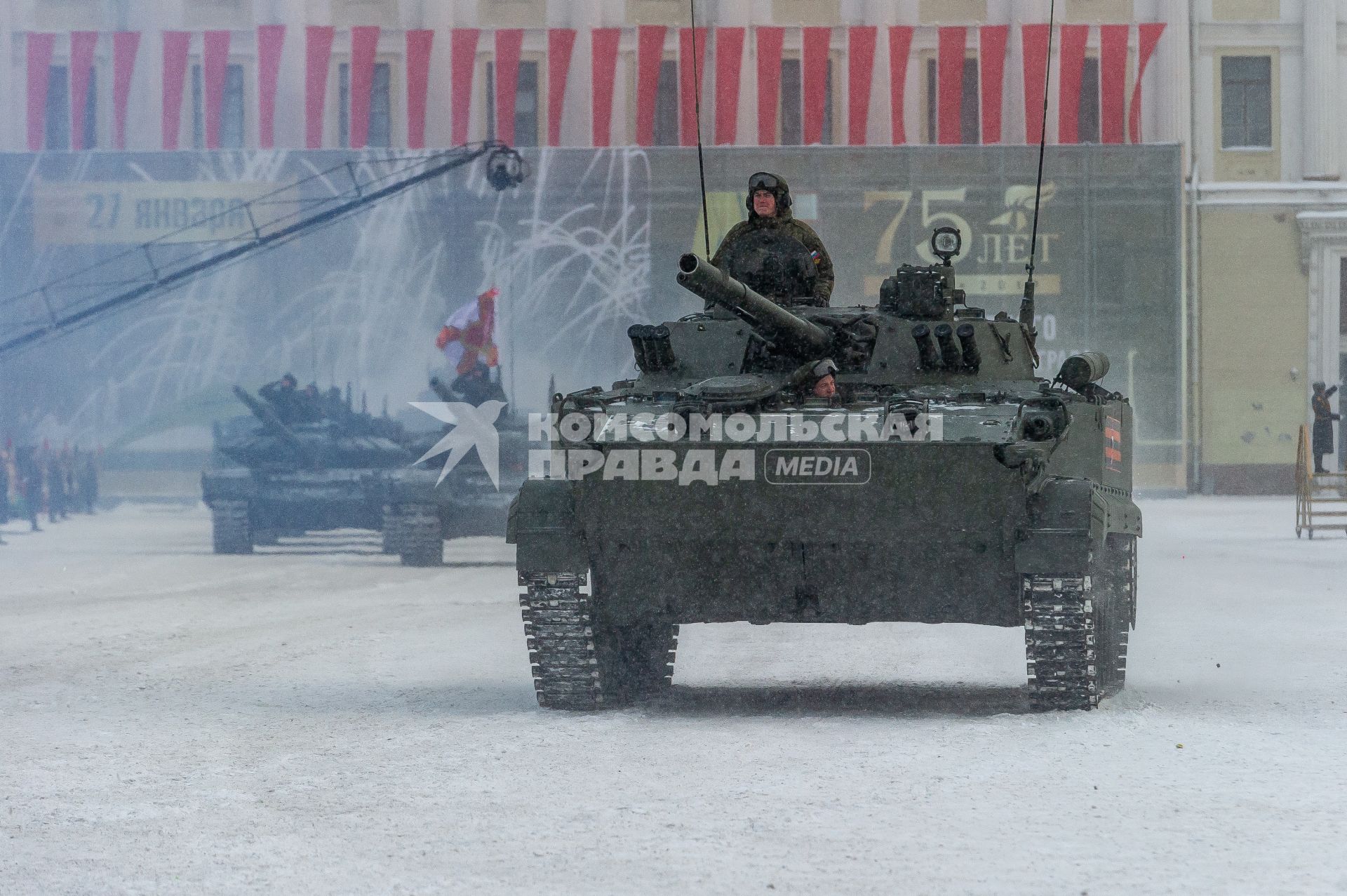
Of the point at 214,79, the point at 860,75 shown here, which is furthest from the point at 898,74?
the point at 214,79

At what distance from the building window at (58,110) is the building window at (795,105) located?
14.4m

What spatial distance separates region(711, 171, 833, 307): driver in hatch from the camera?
37.3 feet

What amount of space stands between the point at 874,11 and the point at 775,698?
107 ft

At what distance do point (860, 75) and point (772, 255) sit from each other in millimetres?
30723

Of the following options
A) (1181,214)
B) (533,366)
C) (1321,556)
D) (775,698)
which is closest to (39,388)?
(533,366)

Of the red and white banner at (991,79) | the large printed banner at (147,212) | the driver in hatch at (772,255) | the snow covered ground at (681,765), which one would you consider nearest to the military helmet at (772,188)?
the driver in hatch at (772,255)

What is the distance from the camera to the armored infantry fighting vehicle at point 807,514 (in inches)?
373

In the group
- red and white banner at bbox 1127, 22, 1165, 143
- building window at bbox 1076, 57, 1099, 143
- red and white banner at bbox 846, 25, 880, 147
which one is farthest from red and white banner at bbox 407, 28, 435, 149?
red and white banner at bbox 1127, 22, 1165, 143

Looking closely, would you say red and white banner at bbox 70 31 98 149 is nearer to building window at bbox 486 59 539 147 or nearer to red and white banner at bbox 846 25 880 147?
building window at bbox 486 59 539 147

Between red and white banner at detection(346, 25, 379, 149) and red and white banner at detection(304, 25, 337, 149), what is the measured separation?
49cm

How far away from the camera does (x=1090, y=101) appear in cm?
4209

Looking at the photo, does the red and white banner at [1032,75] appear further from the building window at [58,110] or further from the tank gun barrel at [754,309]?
the tank gun barrel at [754,309]

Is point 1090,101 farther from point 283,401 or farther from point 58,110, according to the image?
point 283,401

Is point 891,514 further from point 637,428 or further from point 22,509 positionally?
point 22,509
